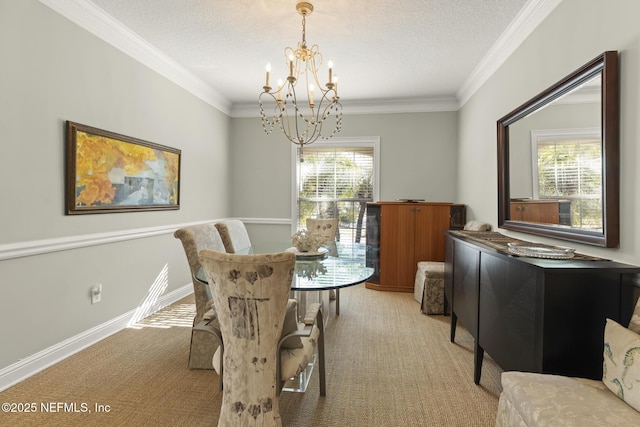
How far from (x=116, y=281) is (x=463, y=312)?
3031 millimetres

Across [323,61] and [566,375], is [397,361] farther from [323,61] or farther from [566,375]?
[323,61]

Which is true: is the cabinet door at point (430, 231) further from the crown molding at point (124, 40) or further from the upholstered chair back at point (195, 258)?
the crown molding at point (124, 40)

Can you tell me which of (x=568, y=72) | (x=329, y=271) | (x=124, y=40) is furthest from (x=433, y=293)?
(x=124, y=40)

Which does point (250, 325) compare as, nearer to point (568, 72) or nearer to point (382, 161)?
point (568, 72)

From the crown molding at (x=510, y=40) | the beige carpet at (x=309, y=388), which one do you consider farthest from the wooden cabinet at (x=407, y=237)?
the crown molding at (x=510, y=40)

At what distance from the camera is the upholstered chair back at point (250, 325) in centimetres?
137

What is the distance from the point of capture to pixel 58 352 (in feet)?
8.00

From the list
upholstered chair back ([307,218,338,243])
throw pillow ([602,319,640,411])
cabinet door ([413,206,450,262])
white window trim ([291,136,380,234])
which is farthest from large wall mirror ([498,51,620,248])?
white window trim ([291,136,380,234])

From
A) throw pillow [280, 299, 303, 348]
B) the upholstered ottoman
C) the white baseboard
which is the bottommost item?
the white baseboard

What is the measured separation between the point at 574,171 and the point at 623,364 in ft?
3.89

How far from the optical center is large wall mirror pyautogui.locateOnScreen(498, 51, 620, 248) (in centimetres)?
171

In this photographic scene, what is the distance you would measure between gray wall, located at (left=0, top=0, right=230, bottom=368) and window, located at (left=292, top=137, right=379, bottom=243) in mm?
2270

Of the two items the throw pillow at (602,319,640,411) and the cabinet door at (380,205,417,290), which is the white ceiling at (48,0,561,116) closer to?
the cabinet door at (380,205,417,290)

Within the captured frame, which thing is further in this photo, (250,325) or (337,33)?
(337,33)
